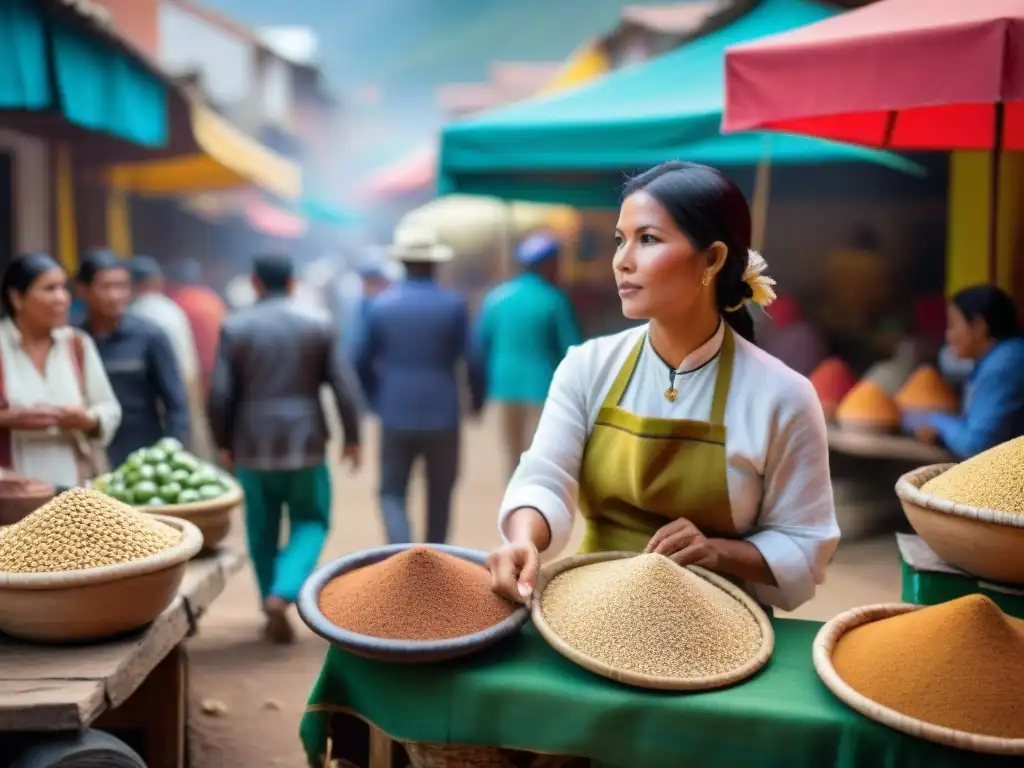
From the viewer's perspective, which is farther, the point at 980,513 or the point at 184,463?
the point at 184,463

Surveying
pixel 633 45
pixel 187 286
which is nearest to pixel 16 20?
pixel 187 286

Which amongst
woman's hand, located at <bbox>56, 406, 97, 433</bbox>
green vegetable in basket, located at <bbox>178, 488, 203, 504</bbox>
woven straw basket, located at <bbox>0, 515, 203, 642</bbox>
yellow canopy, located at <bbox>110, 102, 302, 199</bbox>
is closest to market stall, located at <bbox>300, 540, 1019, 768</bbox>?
woven straw basket, located at <bbox>0, 515, 203, 642</bbox>

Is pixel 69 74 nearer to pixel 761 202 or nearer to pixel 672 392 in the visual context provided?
pixel 761 202

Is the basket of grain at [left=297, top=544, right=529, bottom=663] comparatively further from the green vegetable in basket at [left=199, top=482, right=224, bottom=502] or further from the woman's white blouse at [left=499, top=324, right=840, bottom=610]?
the green vegetable in basket at [left=199, top=482, right=224, bottom=502]

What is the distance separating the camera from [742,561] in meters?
1.93

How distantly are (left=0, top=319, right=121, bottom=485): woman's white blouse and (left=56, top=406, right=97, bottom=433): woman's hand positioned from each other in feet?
0.11

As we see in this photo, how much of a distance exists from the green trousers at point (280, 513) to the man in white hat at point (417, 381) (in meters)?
0.60

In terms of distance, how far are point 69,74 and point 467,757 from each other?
366 cm

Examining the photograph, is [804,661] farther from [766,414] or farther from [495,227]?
[495,227]

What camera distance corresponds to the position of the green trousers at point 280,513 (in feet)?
14.2

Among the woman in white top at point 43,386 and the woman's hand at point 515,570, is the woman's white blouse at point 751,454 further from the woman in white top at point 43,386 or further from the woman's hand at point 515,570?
the woman in white top at point 43,386

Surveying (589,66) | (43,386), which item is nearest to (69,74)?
(43,386)

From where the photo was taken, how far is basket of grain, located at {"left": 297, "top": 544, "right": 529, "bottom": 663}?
1678mm

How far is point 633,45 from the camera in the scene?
1351 cm
